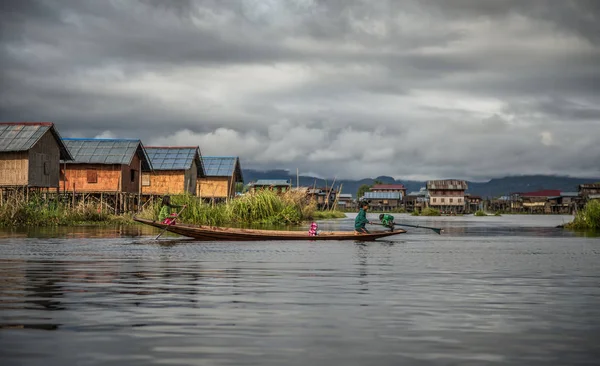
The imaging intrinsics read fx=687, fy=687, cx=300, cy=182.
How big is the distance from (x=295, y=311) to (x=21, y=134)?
34.2 metres

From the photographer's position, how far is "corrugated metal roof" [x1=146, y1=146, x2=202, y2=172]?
53.4 meters

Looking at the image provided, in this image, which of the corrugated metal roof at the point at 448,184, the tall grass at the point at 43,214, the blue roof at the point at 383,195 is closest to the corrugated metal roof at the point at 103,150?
the tall grass at the point at 43,214

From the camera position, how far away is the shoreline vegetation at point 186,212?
111 feet

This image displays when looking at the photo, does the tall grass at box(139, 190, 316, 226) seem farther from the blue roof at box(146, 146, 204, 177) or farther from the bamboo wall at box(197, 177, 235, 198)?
the bamboo wall at box(197, 177, 235, 198)

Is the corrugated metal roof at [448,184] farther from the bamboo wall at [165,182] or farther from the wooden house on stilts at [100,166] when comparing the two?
the wooden house on stilts at [100,166]

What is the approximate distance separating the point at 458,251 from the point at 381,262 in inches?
202

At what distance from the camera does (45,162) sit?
3975 cm

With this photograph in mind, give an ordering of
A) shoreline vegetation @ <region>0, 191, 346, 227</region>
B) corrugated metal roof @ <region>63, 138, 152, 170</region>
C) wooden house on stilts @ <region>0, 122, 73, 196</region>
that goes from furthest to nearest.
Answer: corrugated metal roof @ <region>63, 138, 152, 170</region>, wooden house on stilts @ <region>0, 122, 73, 196</region>, shoreline vegetation @ <region>0, 191, 346, 227</region>

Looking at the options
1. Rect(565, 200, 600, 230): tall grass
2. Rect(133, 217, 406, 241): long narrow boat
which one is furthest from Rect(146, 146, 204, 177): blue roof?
Rect(133, 217, 406, 241): long narrow boat

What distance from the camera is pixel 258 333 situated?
711 cm

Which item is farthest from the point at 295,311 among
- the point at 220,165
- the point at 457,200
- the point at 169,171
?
the point at 457,200

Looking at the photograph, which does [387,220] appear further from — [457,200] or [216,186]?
[457,200]

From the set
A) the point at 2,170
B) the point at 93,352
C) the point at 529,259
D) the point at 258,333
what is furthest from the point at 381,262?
the point at 2,170

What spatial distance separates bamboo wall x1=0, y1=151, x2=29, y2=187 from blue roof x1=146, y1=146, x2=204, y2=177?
1614 cm
